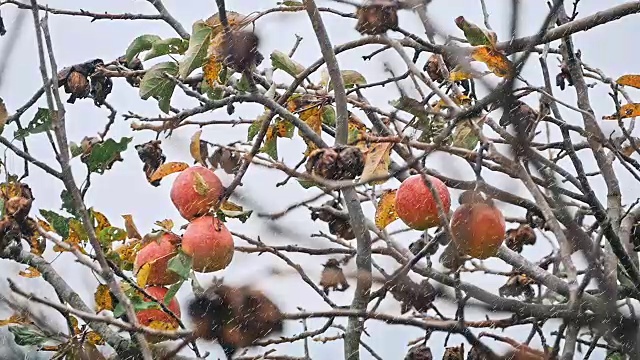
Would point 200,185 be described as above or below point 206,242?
above

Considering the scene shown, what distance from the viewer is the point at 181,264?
5.08 feet

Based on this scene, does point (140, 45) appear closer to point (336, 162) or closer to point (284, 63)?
point (284, 63)

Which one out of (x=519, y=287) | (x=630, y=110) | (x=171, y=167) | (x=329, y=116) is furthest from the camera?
(x=519, y=287)

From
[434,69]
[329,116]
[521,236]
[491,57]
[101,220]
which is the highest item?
[434,69]

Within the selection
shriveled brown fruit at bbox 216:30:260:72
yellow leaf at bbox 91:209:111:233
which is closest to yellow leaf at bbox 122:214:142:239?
yellow leaf at bbox 91:209:111:233

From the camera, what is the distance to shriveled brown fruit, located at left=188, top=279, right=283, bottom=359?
1.11 m

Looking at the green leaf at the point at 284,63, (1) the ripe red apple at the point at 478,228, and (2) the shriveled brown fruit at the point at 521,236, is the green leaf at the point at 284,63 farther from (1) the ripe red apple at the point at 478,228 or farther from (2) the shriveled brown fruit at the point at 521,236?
(2) the shriveled brown fruit at the point at 521,236

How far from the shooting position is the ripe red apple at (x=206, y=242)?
1561 millimetres

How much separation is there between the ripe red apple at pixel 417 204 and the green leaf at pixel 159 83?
22.4 inches

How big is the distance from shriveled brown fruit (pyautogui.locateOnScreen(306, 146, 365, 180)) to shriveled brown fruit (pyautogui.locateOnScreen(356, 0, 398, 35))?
20 cm

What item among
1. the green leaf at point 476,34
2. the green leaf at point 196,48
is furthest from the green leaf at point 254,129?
the green leaf at point 476,34

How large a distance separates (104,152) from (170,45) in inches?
11.1

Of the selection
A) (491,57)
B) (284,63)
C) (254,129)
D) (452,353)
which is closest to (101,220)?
(254,129)

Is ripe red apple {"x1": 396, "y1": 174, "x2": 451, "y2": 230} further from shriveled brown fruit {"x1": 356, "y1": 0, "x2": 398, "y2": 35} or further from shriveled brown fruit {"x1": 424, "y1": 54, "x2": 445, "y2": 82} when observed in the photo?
shriveled brown fruit {"x1": 424, "y1": 54, "x2": 445, "y2": 82}
